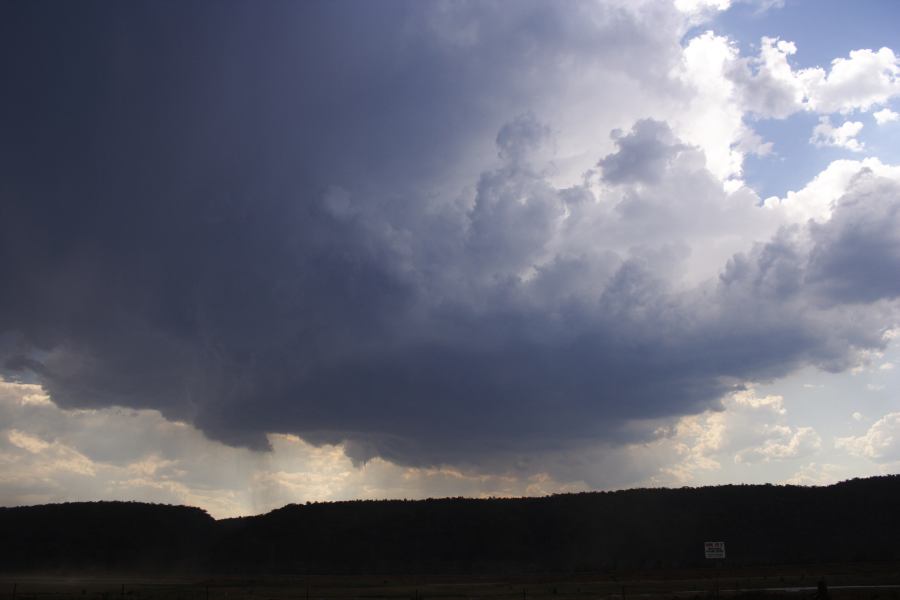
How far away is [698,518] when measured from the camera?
12775 cm

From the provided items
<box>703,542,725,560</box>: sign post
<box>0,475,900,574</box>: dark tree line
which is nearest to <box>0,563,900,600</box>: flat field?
<box>703,542,725,560</box>: sign post

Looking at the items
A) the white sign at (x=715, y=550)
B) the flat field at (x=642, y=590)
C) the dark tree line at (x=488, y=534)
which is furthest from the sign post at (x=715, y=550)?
the dark tree line at (x=488, y=534)

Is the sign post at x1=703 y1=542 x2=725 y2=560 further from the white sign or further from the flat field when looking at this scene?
the flat field

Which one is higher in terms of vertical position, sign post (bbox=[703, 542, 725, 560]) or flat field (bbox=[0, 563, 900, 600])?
sign post (bbox=[703, 542, 725, 560])

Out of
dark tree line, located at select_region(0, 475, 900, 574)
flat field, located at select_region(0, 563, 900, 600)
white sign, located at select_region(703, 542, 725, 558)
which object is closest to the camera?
white sign, located at select_region(703, 542, 725, 558)

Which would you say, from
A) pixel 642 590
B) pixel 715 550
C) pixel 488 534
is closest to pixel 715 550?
pixel 715 550

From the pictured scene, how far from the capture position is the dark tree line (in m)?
116

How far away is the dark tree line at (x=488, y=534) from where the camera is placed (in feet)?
379

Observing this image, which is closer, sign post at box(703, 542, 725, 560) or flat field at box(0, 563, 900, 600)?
sign post at box(703, 542, 725, 560)

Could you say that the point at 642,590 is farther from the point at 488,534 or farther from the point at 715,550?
the point at 488,534

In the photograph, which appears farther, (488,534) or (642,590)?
(488,534)

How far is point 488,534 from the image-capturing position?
135m

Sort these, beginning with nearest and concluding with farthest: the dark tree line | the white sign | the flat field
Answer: the white sign → the flat field → the dark tree line

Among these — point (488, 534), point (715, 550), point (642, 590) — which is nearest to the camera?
point (715, 550)
